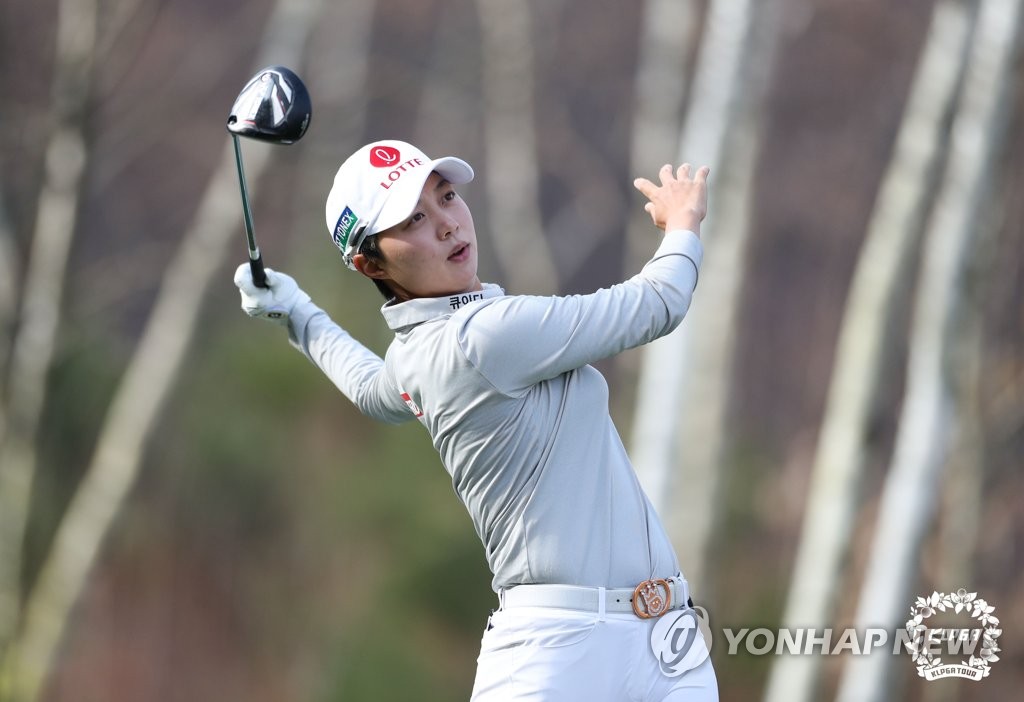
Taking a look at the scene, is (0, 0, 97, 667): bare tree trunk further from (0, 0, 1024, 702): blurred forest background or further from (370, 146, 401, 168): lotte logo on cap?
(370, 146, 401, 168): lotte logo on cap

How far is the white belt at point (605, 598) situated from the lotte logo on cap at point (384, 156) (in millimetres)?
1039

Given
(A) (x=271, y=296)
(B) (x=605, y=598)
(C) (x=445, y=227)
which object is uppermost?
(C) (x=445, y=227)

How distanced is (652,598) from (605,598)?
110mm

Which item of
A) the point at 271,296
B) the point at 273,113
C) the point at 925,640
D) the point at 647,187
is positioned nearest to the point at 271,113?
the point at 273,113

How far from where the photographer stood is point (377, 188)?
12.2ft

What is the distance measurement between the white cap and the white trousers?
37.6 inches

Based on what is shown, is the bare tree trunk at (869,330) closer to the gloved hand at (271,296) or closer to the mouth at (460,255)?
the gloved hand at (271,296)

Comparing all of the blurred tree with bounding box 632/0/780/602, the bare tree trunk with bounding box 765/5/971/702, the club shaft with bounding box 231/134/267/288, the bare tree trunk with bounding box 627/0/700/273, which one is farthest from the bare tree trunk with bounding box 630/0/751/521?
the bare tree trunk with bounding box 627/0/700/273

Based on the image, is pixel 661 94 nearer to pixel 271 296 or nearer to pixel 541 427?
pixel 271 296

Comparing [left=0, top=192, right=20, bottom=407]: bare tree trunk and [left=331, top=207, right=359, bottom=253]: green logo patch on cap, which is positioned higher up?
[left=331, top=207, right=359, bottom=253]: green logo patch on cap

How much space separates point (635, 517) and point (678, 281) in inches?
21.7

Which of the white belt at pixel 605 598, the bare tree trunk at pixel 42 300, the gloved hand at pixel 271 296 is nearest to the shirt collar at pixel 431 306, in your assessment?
the white belt at pixel 605 598

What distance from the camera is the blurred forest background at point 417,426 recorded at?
782cm

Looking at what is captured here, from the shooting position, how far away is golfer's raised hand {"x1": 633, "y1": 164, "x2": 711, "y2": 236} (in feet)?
12.3
